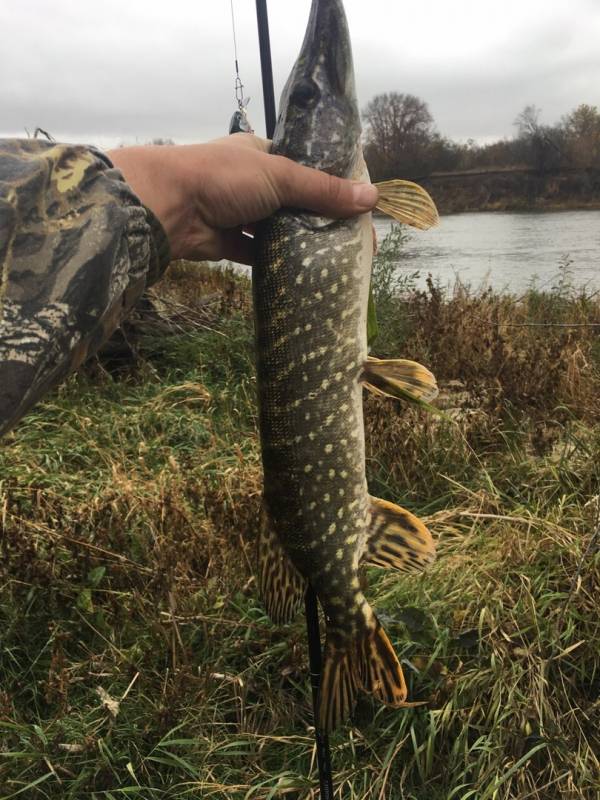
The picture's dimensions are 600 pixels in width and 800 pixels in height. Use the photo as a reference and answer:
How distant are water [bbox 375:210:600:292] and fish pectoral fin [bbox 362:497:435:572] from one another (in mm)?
5183

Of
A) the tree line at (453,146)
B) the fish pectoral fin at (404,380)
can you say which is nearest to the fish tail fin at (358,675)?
the fish pectoral fin at (404,380)

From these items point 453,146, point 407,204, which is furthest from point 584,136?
point 407,204

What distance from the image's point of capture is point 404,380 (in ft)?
6.29

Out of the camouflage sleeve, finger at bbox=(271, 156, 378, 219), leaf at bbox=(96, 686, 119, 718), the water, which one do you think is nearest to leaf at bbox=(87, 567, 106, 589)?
leaf at bbox=(96, 686, 119, 718)

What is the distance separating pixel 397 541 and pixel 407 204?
104cm

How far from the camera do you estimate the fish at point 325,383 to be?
74.1 inches

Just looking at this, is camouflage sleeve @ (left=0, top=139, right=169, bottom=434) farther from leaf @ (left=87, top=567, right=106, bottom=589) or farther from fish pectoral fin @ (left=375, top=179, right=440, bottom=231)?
leaf @ (left=87, top=567, right=106, bottom=589)

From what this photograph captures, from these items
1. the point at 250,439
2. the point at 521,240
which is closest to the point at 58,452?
the point at 250,439

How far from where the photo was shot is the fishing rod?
1.87 meters

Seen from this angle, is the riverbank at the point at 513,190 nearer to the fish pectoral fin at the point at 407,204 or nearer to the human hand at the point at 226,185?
the fish pectoral fin at the point at 407,204

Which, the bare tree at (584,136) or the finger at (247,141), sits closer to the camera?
the finger at (247,141)

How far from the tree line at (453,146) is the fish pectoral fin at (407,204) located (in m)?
26.3

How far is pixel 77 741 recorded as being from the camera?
2289mm

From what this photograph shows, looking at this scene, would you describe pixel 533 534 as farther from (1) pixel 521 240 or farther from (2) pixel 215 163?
(1) pixel 521 240
